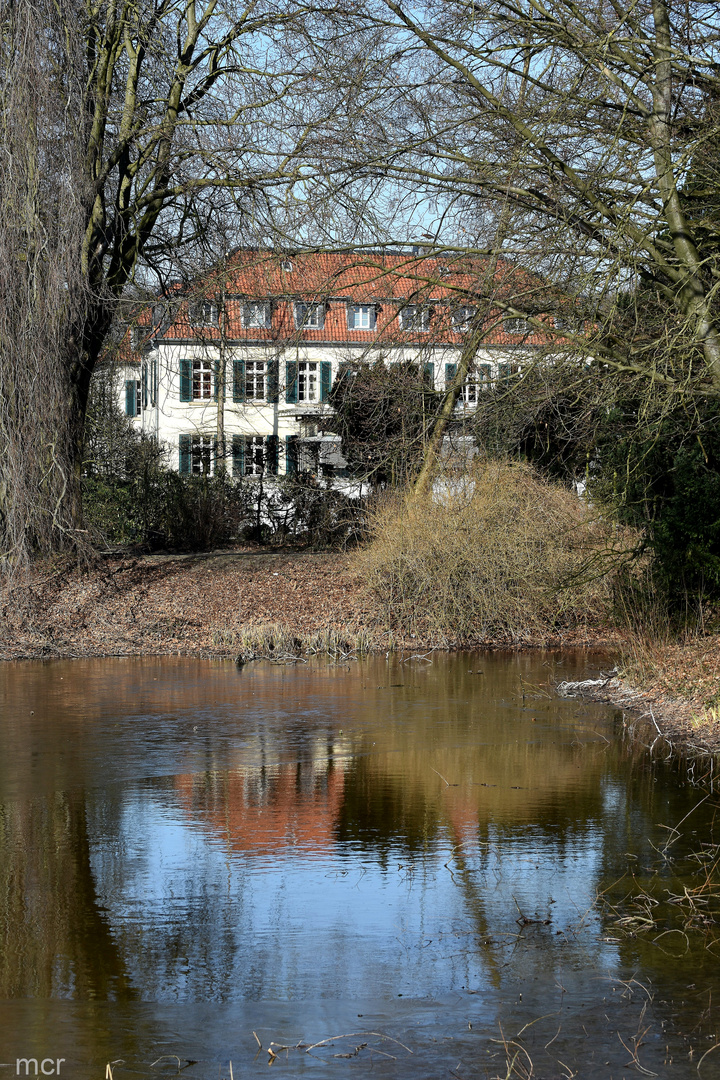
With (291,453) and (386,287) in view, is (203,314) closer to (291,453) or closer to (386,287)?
(386,287)

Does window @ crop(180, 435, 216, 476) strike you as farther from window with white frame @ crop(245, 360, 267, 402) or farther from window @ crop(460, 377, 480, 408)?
window @ crop(460, 377, 480, 408)

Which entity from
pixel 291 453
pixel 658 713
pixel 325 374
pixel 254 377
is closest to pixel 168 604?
pixel 254 377

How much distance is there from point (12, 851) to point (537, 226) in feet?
31.0

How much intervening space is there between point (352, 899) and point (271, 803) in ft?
7.27

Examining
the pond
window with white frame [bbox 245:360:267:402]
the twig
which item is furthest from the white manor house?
the twig

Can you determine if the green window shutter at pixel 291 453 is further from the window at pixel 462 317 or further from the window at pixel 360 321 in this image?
the window at pixel 360 321

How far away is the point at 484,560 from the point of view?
1708cm

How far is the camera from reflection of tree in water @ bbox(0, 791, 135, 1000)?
17.5ft

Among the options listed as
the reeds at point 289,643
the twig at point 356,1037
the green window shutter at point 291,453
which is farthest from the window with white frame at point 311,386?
the twig at point 356,1037

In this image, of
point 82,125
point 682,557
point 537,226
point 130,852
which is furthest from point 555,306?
point 130,852

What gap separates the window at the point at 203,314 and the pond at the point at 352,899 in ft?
31.3

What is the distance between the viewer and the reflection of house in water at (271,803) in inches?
301

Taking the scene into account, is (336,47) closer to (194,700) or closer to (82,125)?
(82,125)

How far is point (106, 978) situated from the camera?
5379 mm
